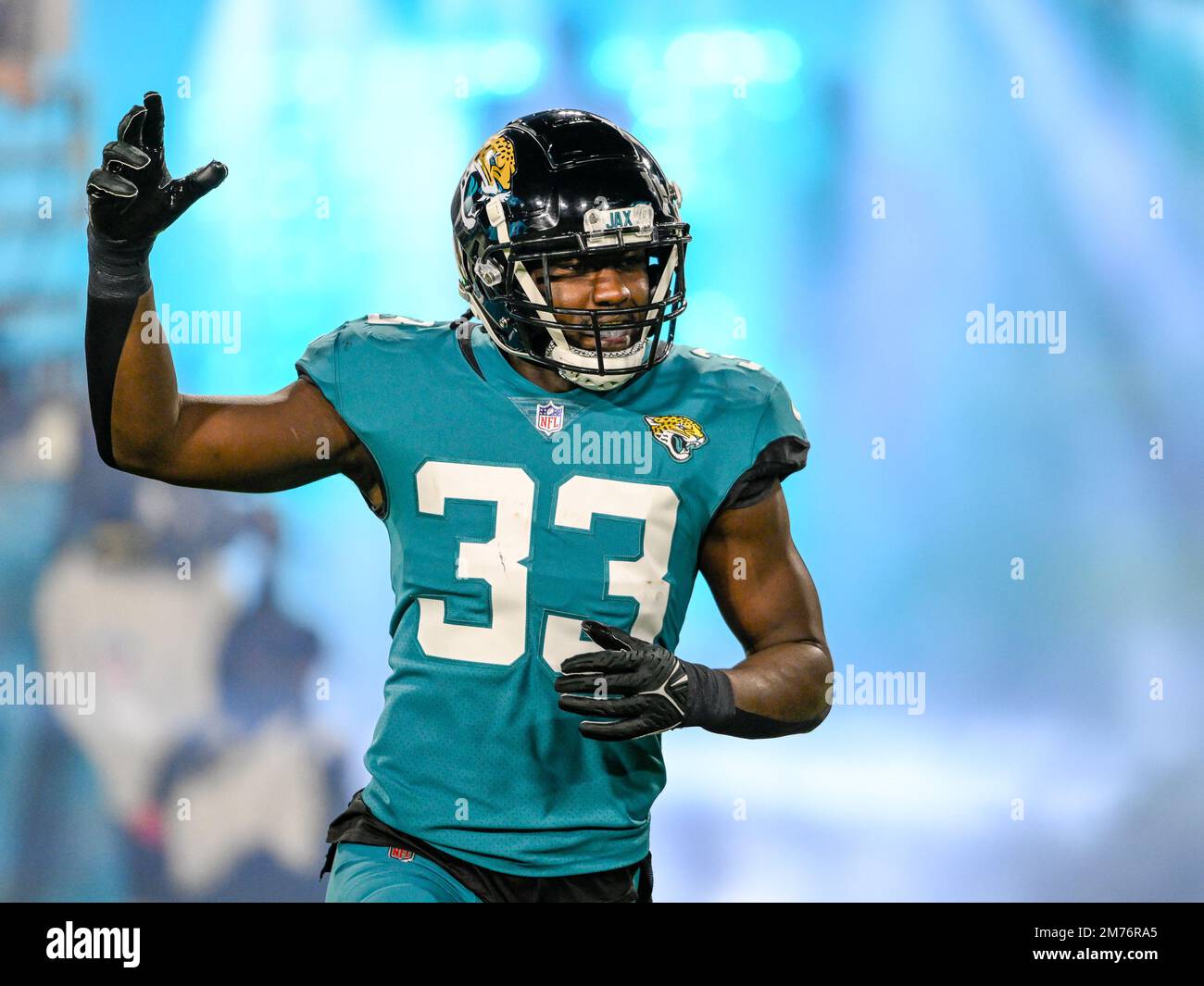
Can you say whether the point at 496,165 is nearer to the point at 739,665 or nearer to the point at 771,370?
the point at 739,665

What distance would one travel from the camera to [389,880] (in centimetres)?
180

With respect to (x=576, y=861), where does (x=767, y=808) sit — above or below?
below

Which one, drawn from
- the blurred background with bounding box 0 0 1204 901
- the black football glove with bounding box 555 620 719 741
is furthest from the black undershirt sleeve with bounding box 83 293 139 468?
the blurred background with bounding box 0 0 1204 901

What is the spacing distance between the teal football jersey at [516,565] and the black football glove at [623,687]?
0.55ft

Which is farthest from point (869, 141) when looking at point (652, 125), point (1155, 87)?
point (1155, 87)

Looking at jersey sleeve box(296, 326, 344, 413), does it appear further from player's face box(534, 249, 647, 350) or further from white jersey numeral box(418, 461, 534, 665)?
player's face box(534, 249, 647, 350)

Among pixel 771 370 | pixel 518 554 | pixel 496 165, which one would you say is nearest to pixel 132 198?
pixel 496 165

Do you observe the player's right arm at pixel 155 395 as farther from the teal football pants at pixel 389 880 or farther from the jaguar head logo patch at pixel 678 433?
the teal football pants at pixel 389 880

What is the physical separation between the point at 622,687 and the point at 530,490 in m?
0.34

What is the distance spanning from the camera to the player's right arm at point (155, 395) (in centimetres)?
173

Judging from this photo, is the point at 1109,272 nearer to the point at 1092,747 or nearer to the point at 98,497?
the point at 1092,747

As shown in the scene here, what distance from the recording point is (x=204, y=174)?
180cm

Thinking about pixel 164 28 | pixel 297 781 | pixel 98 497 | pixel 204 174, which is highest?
pixel 164 28

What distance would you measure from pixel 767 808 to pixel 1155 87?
2.24 meters
